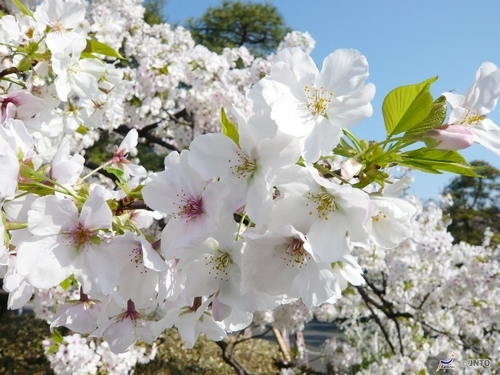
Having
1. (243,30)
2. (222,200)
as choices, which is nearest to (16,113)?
(222,200)

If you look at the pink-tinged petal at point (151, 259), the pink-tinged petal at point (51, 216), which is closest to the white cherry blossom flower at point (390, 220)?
the pink-tinged petal at point (151, 259)

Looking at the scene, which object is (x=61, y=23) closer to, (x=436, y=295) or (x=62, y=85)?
(x=62, y=85)

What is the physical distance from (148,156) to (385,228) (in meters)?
8.98

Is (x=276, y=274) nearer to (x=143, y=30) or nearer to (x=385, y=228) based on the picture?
(x=385, y=228)

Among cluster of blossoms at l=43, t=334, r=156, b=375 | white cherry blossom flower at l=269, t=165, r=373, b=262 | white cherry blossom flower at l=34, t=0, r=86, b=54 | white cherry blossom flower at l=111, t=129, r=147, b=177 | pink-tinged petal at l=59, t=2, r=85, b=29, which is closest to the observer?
white cherry blossom flower at l=269, t=165, r=373, b=262

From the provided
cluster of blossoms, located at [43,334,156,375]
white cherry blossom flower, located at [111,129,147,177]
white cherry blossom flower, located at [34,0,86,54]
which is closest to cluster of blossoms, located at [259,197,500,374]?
cluster of blossoms, located at [43,334,156,375]

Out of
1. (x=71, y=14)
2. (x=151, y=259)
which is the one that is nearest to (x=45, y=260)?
(x=151, y=259)

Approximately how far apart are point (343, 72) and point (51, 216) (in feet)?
1.73

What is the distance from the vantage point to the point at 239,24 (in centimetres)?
1531

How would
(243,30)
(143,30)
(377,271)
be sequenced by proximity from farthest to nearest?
(243,30), (143,30), (377,271)

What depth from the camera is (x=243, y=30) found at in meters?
15.3

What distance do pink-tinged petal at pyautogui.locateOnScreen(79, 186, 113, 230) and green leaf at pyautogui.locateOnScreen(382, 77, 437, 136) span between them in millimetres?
465

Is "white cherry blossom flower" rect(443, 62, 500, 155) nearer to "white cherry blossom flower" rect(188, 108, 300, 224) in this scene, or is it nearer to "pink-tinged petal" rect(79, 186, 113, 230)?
"white cherry blossom flower" rect(188, 108, 300, 224)

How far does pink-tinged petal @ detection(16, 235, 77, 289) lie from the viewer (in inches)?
26.3
